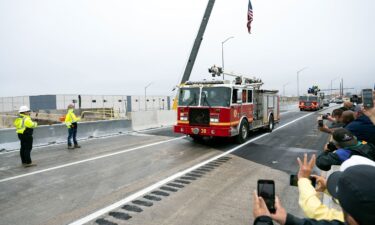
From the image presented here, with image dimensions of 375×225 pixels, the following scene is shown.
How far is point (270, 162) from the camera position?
29.8 feet

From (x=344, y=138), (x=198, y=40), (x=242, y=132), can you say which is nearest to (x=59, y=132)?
(x=242, y=132)

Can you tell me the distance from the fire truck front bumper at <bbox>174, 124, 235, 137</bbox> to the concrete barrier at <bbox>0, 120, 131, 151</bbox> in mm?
4956

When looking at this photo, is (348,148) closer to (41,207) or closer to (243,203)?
(243,203)

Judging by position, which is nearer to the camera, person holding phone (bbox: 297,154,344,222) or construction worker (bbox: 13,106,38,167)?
person holding phone (bbox: 297,154,344,222)

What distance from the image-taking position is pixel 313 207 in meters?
2.45

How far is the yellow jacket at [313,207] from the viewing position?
94.9 inches

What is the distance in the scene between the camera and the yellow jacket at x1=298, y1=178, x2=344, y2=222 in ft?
7.91

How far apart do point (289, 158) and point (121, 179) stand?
5.45 m

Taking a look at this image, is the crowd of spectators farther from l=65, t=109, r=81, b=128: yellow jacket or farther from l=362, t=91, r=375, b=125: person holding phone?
l=65, t=109, r=81, b=128: yellow jacket

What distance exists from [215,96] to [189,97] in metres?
1.17

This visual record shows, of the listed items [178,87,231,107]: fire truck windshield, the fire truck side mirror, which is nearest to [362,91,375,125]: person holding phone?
[178,87,231,107]: fire truck windshield

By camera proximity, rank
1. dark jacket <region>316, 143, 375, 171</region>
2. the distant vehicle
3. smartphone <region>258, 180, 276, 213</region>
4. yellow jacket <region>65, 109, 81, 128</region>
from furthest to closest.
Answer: the distant vehicle < yellow jacket <region>65, 109, 81, 128</region> < dark jacket <region>316, 143, 375, 171</region> < smartphone <region>258, 180, 276, 213</region>

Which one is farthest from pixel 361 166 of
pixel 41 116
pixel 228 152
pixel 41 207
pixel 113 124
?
pixel 41 116

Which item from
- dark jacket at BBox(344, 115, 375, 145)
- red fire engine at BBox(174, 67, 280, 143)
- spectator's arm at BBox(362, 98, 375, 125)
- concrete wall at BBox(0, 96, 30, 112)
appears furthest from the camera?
concrete wall at BBox(0, 96, 30, 112)
